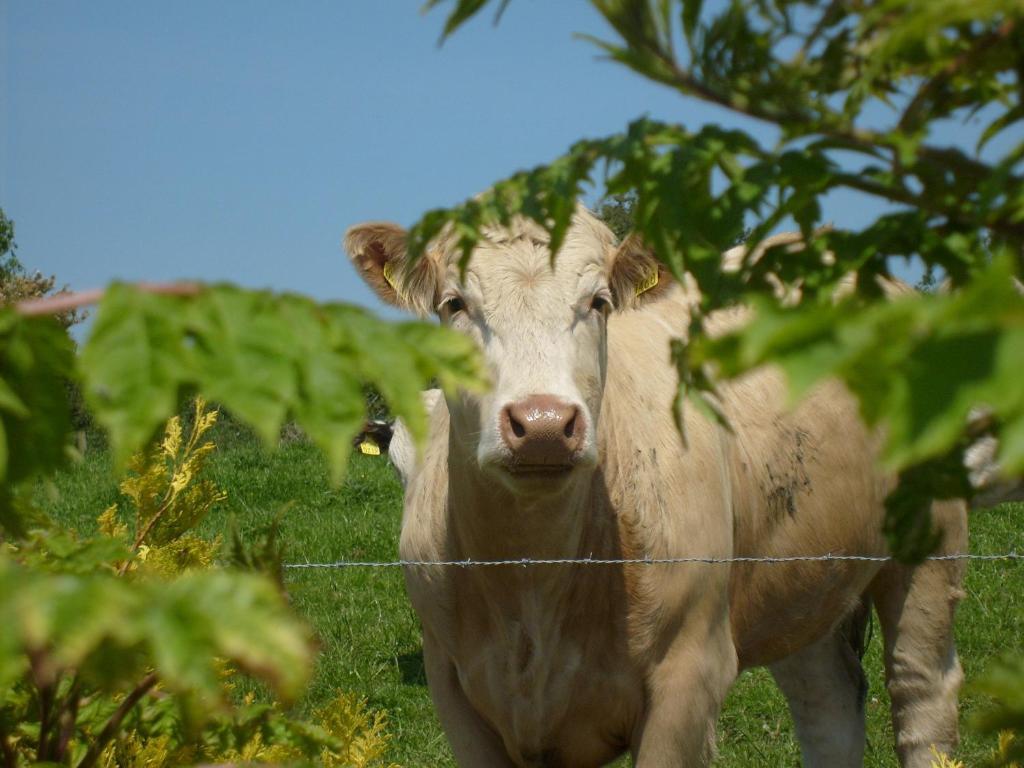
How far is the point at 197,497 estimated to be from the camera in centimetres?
239

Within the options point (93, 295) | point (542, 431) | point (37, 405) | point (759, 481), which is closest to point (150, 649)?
point (37, 405)

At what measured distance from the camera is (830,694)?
5.32m

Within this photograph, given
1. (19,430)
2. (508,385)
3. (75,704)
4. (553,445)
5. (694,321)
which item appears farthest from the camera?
(508,385)

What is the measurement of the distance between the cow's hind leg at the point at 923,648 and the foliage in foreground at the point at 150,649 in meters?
3.08

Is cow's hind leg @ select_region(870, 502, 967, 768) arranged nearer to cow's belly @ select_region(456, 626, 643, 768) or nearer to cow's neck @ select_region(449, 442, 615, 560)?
cow's belly @ select_region(456, 626, 643, 768)

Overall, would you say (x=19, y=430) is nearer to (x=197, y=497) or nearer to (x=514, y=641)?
(x=197, y=497)

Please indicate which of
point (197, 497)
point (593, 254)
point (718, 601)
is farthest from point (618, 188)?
point (718, 601)

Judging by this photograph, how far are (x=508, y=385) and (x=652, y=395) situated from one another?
3.27 feet

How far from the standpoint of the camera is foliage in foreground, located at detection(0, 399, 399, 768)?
2.27 ft

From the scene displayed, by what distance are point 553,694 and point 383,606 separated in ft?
13.6

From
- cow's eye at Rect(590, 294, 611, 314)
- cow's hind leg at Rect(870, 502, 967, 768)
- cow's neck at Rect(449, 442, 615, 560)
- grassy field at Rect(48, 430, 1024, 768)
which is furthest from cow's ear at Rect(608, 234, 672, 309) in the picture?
cow's hind leg at Rect(870, 502, 967, 768)

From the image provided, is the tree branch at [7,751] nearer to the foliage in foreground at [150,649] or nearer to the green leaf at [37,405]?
the foliage in foreground at [150,649]

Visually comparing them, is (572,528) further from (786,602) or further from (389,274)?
(786,602)

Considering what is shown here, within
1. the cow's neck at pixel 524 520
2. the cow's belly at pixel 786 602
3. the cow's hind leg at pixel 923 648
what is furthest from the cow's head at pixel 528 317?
the cow's hind leg at pixel 923 648
